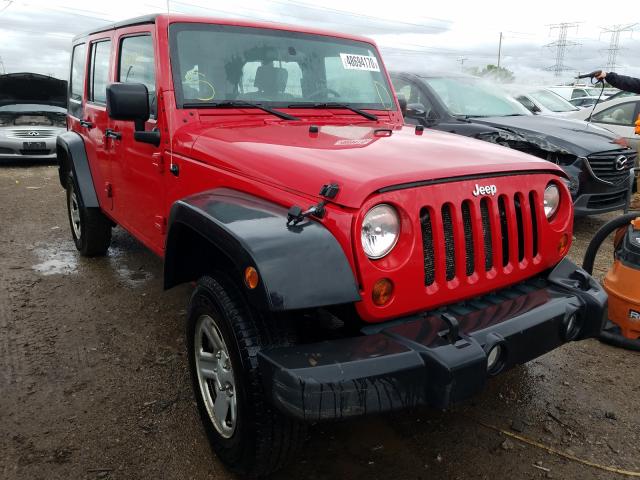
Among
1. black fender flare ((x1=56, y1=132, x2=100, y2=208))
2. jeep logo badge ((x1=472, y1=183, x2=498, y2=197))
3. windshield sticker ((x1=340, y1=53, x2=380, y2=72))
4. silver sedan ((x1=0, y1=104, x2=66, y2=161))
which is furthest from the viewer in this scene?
silver sedan ((x1=0, y1=104, x2=66, y2=161))

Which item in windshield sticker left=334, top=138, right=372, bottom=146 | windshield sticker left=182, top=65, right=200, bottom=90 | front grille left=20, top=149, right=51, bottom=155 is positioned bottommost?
front grille left=20, top=149, right=51, bottom=155

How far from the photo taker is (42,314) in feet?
13.2

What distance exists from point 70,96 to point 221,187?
368 cm

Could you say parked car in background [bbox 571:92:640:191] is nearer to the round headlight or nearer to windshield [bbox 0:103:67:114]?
the round headlight

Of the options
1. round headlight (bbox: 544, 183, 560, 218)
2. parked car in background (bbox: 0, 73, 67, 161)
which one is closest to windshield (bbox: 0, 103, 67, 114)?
parked car in background (bbox: 0, 73, 67, 161)

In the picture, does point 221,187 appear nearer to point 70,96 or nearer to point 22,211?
point 70,96

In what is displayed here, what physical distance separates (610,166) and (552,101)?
14.7 feet

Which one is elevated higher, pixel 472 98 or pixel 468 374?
pixel 472 98

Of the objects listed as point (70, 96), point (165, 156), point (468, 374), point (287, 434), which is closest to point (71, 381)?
point (165, 156)

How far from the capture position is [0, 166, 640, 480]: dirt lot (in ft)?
8.16

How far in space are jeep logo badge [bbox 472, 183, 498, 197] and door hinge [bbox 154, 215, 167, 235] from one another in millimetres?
1802

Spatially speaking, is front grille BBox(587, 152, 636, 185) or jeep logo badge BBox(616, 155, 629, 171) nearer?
front grille BBox(587, 152, 636, 185)

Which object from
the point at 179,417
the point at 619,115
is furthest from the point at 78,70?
the point at 619,115

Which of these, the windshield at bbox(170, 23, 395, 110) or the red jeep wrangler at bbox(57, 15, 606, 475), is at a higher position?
the windshield at bbox(170, 23, 395, 110)
